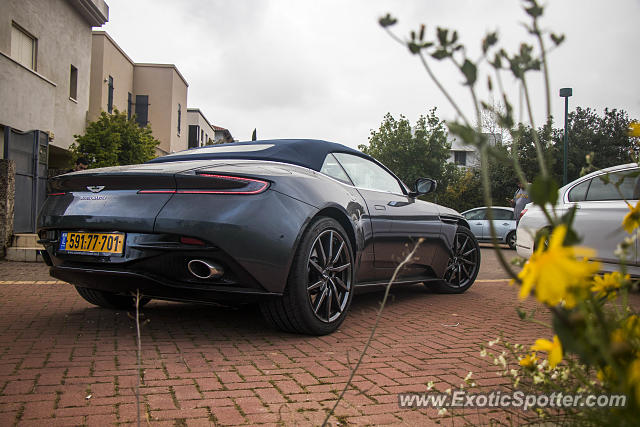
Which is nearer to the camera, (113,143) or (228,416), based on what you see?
(228,416)

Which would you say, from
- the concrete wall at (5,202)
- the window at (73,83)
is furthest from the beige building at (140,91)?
the concrete wall at (5,202)

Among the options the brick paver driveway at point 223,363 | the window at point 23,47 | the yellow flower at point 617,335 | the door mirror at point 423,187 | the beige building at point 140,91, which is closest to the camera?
the yellow flower at point 617,335

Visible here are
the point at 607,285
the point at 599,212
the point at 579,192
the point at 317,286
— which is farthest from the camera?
the point at 579,192

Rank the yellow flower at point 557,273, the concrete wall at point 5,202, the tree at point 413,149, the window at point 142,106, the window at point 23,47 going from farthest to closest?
the tree at point 413,149 < the window at point 142,106 < the window at point 23,47 < the concrete wall at point 5,202 < the yellow flower at point 557,273

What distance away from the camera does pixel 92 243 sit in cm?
335

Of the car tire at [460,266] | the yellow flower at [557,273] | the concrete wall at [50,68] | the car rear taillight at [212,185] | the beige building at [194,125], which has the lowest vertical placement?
the car tire at [460,266]

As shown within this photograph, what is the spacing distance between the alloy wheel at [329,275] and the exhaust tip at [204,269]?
0.59 metres

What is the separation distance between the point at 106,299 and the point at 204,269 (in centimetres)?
168

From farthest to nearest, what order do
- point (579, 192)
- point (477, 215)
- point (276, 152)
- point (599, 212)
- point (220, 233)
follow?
point (477, 215) < point (579, 192) < point (599, 212) < point (276, 152) < point (220, 233)

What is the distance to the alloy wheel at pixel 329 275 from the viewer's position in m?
3.60

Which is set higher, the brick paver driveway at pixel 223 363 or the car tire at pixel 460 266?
the car tire at pixel 460 266

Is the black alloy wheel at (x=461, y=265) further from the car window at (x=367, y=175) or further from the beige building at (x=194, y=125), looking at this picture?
the beige building at (x=194, y=125)

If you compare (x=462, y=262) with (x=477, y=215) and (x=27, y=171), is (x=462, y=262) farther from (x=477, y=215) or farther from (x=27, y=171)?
(x=477, y=215)
